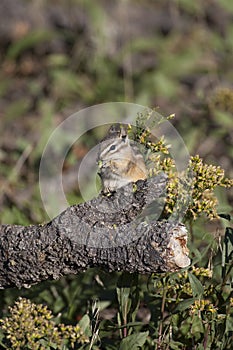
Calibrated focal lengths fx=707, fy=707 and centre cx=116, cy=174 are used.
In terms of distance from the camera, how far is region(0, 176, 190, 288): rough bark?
2.87 metres

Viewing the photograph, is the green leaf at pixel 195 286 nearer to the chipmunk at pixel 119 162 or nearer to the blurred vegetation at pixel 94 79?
the chipmunk at pixel 119 162

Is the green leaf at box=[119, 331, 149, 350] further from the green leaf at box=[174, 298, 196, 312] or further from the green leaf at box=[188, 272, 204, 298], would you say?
the green leaf at box=[188, 272, 204, 298]

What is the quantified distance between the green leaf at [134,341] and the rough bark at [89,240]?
0.29 meters

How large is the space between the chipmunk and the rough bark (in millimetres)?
71

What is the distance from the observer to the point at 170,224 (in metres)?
2.79

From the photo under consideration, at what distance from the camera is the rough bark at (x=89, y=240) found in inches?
113

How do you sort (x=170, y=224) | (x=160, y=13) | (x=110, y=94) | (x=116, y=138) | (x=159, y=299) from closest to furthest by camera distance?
(x=170, y=224), (x=116, y=138), (x=159, y=299), (x=110, y=94), (x=160, y=13)

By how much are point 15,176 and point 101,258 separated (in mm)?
3376

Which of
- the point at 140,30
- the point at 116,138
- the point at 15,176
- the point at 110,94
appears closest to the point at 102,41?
the point at 110,94

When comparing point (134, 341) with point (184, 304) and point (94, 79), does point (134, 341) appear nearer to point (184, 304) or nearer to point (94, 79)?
point (184, 304)

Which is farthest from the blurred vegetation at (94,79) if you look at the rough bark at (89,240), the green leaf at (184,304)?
the green leaf at (184,304)

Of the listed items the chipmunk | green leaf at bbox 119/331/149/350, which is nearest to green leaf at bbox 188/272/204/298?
green leaf at bbox 119/331/149/350

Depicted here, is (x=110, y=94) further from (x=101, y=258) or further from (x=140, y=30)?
(x=101, y=258)

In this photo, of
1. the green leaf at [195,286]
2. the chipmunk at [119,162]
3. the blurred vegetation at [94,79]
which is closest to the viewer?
the green leaf at [195,286]
